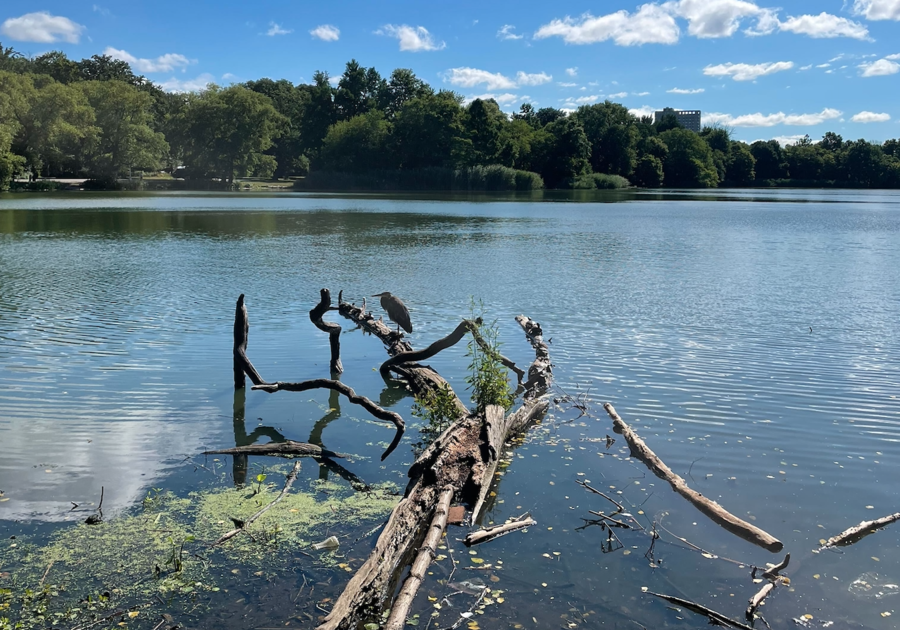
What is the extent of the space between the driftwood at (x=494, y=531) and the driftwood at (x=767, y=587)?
7.07ft

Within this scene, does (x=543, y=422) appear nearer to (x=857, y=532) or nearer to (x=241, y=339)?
(x=857, y=532)

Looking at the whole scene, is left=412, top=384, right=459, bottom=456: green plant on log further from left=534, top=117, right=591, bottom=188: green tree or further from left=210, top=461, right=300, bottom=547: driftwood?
left=534, top=117, right=591, bottom=188: green tree

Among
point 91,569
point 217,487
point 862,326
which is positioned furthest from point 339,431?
point 862,326

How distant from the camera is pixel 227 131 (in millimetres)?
110438

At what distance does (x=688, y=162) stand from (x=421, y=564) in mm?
164305

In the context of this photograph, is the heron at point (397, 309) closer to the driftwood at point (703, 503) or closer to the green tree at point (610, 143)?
the driftwood at point (703, 503)

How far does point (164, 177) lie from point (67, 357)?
113 meters

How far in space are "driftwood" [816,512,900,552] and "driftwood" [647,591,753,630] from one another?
1793mm

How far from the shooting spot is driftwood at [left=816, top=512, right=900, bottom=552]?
23.9ft

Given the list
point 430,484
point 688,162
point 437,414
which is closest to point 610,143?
point 688,162

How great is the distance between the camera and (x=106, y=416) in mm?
10961

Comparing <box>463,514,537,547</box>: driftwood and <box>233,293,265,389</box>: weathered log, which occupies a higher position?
<box>233,293,265,389</box>: weathered log

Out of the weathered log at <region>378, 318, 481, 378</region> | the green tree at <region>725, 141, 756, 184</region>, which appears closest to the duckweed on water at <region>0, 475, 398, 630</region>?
the weathered log at <region>378, 318, 481, 378</region>

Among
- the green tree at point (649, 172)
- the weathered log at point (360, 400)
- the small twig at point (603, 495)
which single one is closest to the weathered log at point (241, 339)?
the weathered log at point (360, 400)
